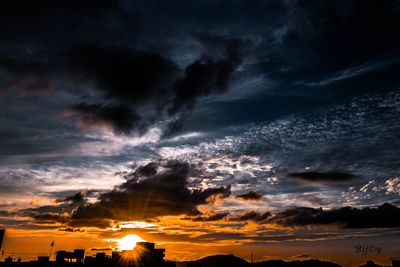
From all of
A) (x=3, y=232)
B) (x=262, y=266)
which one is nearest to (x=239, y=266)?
(x=262, y=266)

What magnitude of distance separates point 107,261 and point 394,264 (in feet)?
212

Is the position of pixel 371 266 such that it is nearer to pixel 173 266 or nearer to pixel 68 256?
pixel 173 266

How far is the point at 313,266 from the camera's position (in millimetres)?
115688

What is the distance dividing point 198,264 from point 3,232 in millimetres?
40288

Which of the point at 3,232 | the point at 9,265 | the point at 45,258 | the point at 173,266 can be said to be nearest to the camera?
the point at 3,232

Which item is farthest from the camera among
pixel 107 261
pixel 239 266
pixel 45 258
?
pixel 239 266

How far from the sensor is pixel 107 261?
73.9 m

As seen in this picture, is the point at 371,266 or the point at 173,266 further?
the point at 371,266

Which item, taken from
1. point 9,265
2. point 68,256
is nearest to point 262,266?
point 68,256

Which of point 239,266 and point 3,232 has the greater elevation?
point 3,232

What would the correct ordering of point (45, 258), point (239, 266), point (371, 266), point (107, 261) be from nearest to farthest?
Answer: point (45, 258)
point (107, 261)
point (239, 266)
point (371, 266)

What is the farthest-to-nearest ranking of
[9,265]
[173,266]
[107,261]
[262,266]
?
[262,266]
[107,261]
[173,266]
[9,265]

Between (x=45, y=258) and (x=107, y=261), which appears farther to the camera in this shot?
(x=107, y=261)

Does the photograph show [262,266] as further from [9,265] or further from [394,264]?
[9,265]
